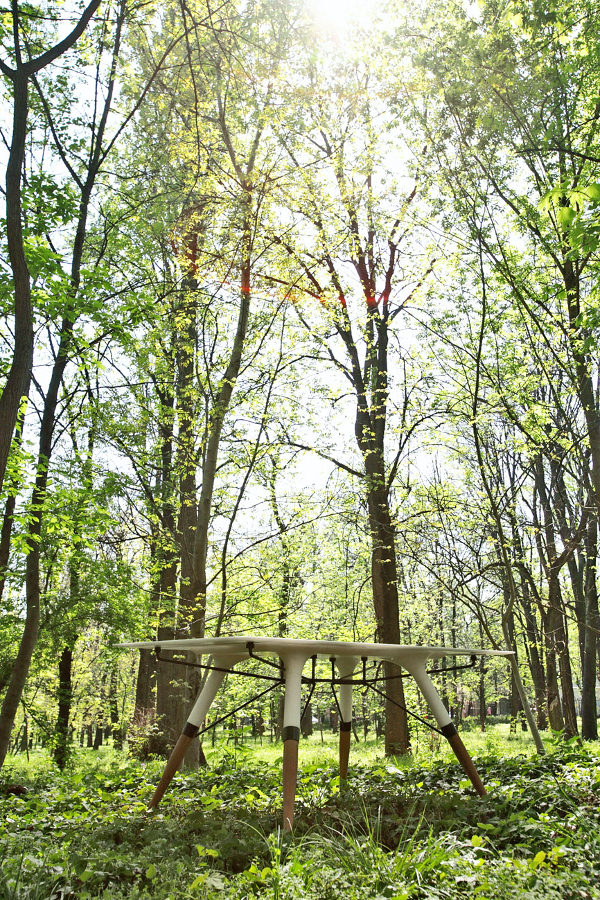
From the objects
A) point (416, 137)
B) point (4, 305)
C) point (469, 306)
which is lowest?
point (4, 305)

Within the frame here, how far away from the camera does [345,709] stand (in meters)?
5.93

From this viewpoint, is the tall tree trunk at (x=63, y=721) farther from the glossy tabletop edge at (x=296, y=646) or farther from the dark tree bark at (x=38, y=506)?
the glossy tabletop edge at (x=296, y=646)

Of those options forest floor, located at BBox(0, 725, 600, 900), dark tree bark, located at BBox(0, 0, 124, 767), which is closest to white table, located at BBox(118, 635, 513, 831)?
forest floor, located at BBox(0, 725, 600, 900)

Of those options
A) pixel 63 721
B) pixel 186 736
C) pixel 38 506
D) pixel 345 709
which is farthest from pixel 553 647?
pixel 38 506

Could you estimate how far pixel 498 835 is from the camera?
12.4 ft

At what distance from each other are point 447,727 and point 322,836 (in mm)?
1593

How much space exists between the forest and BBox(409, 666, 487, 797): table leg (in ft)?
0.76

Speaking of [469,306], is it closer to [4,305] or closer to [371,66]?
[371,66]

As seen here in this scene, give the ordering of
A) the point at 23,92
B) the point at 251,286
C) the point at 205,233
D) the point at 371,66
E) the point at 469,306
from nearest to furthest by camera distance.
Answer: the point at 23,92
the point at 251,286
the point at 205,233
the point at 469,306
the point at 371,66

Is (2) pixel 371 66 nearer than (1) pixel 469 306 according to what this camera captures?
No

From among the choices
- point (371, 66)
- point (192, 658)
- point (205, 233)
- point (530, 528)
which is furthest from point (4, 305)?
point (530, 528)

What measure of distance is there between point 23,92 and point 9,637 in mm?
7610

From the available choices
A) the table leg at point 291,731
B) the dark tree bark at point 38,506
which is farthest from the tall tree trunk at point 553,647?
the dark tree bark at point 38,506

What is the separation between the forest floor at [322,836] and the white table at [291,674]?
0.78ft
